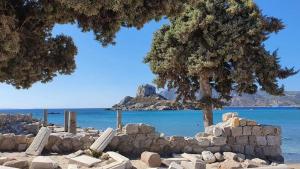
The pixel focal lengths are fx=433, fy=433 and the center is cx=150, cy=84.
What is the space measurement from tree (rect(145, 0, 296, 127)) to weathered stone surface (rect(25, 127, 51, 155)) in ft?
26.8

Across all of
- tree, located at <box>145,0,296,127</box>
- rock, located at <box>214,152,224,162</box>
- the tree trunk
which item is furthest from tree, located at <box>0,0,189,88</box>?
the tree trunk

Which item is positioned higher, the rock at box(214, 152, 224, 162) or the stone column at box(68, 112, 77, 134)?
the stone column at box(68, 112, 77, 134)

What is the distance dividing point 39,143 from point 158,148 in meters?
4.31

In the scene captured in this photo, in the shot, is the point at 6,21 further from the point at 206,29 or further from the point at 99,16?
the point at 206,29

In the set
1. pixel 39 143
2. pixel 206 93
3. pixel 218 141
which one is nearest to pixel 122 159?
pixel 39 143

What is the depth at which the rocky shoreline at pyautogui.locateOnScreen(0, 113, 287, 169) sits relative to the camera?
1352 cm

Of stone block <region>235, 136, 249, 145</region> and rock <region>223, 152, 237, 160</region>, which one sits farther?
stone block <region>235, 136, 249, 145</region>

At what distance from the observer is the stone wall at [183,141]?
15.3m

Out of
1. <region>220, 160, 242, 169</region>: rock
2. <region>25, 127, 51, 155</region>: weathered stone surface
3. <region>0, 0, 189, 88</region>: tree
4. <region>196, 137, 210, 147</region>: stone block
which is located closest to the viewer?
<region>0, 0, 189, 88</region>: tree

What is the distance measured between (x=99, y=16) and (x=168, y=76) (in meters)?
14.6

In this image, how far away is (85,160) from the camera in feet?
42.4

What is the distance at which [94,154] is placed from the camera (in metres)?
14.0

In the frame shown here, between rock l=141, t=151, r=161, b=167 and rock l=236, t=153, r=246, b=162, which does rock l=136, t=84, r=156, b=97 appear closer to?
rock l=236, t=153, r=246, b=162

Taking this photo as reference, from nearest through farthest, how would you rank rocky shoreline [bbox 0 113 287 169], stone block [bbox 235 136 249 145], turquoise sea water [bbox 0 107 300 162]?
1. rocky shoreline [bbox 0 113 287 169]
2. stone block [bbox 235 136 249 145]
3. turquoise sea water [bbox 0 107 300 162]
